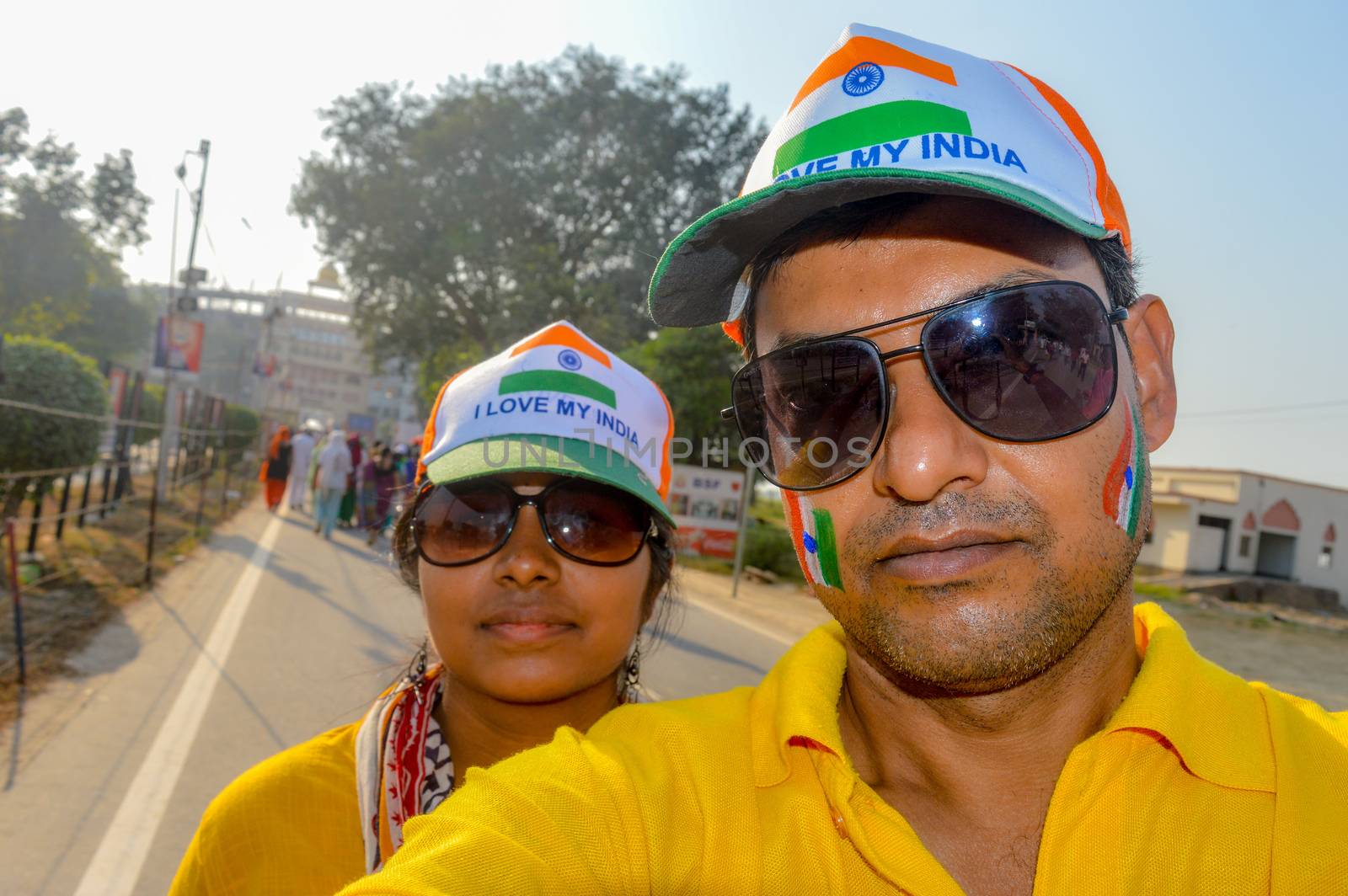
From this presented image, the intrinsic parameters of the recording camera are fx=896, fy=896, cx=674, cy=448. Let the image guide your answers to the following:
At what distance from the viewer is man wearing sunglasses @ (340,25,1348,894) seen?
121 centimetres

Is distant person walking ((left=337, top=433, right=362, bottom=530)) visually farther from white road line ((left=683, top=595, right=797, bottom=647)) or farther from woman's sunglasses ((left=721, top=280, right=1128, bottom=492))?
woman's sunglasses ((left=721, top=280, right=1128, bottom=492))

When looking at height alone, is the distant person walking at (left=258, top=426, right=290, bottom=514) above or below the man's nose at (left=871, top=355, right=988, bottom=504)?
below

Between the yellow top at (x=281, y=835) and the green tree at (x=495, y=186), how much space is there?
25.1 m

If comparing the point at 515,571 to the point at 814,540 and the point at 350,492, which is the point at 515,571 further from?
the point at 350,492

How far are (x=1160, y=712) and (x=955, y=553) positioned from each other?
389 millimetres

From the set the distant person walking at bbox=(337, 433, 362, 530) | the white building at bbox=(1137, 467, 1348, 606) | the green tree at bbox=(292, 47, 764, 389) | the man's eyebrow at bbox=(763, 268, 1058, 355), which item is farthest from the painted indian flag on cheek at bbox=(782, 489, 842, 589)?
the white building at bbox=(1137, 467, 1348, 606)

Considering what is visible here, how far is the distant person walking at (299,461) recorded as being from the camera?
66.7 feet

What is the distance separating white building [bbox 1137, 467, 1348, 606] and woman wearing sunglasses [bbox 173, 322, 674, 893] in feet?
131

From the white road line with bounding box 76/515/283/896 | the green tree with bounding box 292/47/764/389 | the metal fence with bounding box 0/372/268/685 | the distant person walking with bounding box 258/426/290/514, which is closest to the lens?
the white road line with bounding box 76/515/283/896

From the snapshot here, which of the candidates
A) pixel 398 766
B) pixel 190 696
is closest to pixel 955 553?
pixel 398 766

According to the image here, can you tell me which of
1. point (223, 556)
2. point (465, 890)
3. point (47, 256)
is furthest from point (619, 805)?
point (47, 256)

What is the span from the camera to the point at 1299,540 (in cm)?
4128

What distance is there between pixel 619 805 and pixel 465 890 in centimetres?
25

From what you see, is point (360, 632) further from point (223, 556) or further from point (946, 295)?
point (946, 295)
